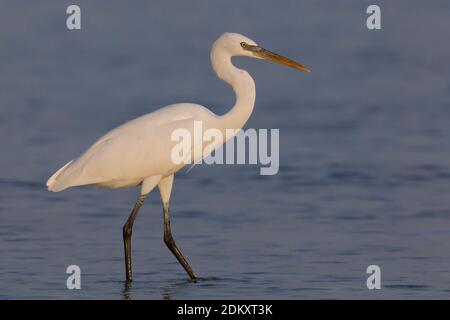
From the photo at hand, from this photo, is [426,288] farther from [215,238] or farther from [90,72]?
[90,72]

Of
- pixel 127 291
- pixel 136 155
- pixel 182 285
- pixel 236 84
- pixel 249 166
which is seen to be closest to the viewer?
pixel 127 291

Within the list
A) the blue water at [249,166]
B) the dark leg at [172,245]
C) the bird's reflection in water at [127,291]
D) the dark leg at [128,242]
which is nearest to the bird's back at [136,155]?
the dark leg at [128,242]

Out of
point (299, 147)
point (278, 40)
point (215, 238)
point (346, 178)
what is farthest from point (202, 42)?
point (215, 238)

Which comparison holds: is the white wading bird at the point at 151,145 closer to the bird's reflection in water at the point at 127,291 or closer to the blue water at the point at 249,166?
the bird's reflection in water at the point at 127,291

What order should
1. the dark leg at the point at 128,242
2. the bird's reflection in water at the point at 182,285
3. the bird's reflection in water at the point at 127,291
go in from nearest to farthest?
the bird's reflection in water at the point at 127,291, the bird's reflection in water at the point at 182,285, the dark leg at the point at 128,242

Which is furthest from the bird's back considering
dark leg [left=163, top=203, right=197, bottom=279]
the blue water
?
the blue water

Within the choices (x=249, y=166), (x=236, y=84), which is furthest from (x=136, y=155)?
(x=249, y=166)

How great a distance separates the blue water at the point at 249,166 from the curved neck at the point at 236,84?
1.21 metres

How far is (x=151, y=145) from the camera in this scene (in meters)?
11.4

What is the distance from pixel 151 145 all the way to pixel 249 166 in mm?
4276

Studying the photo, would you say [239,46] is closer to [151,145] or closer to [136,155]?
[151,145]

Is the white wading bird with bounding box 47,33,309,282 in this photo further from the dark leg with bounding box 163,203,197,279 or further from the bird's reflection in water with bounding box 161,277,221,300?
the bird's reflection in water with bounding box 161,277,221,300

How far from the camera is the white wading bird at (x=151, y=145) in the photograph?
11.3 m

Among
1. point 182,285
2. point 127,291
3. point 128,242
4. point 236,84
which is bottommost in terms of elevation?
point 127,291
